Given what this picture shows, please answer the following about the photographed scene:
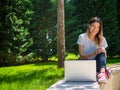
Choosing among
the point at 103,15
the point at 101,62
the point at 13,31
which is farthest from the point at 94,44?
the point at 103,15

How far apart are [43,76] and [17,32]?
7625 millimetres

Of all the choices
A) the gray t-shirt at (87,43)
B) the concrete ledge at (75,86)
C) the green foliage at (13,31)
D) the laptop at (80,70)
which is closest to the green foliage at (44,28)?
the green foliage at (13,31)

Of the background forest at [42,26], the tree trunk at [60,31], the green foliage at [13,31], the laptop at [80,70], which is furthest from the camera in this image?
the background forest at [42,26]

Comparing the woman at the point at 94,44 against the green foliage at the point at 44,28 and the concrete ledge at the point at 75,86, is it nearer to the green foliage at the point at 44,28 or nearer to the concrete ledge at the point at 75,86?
the concrete ledge at the point at 75,86

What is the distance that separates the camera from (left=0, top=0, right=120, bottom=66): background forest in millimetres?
17984

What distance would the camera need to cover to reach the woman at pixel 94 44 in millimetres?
6887

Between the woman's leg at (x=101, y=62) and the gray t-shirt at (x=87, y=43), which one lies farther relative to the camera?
the gray t-shirt at (x=87, y=43)

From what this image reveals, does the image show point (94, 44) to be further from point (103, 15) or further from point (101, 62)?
point (103, 15)

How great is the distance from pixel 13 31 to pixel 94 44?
441 inches

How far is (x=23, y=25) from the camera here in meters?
18.9

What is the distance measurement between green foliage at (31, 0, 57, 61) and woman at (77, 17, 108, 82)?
12.4 m

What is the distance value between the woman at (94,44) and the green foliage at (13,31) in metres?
10.9

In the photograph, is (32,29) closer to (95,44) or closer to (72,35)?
(72,35)

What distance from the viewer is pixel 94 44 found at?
716 cm
